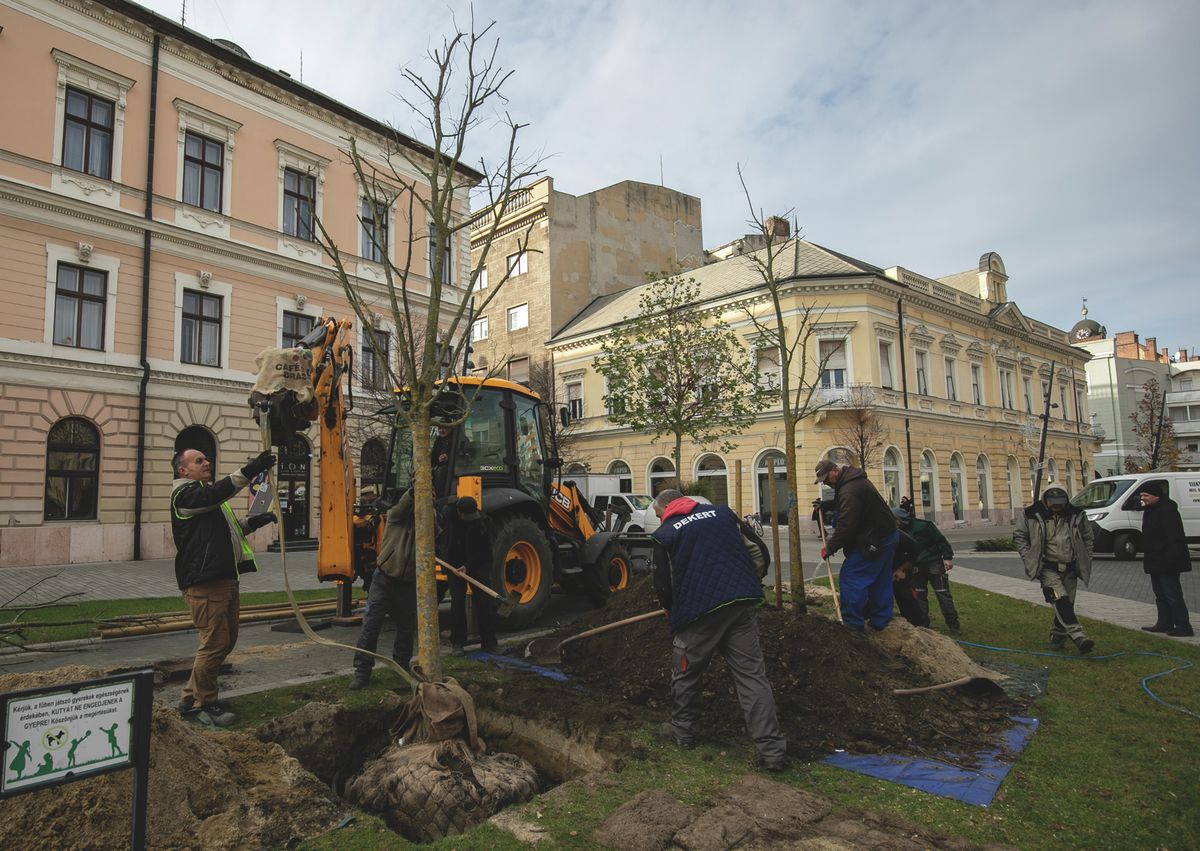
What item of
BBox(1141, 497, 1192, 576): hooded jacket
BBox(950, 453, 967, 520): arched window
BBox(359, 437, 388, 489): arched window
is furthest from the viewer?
BBox(950, 453, 967, 520): arched window

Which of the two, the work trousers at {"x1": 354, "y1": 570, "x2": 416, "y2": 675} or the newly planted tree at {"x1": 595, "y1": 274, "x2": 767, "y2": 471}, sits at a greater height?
the newly planted tree at {"x1": 595, "y1": 274, "x2": 767, "y2": 471}

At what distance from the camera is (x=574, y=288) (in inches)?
1522

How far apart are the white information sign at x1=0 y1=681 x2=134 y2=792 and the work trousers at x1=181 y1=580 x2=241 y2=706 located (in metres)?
2.35

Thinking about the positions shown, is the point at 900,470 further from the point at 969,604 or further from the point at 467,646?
the point at 467,646

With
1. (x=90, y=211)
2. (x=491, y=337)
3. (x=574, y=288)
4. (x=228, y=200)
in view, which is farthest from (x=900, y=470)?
(x=90, y=211)

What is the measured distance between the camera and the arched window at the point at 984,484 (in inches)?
1323

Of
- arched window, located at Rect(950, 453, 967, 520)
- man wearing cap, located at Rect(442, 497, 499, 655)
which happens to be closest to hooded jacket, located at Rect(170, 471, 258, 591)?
man wearing cap, located at Rect(442, 497, 499, 655)

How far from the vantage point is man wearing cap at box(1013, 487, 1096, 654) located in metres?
7.01

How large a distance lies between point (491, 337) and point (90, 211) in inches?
986

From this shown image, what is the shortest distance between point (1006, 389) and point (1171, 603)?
3276cm

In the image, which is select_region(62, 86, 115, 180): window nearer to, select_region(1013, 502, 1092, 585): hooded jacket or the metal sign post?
the metal sign post

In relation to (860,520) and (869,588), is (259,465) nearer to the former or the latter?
(860,520)

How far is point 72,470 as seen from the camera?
15.8 metres

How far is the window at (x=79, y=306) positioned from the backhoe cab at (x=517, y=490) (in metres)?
12.2
